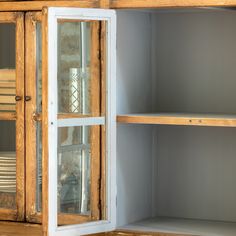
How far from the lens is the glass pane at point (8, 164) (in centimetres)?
577

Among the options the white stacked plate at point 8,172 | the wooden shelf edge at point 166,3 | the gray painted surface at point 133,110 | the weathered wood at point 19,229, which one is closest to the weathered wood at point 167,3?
the wooden shelf edge at point 166,3

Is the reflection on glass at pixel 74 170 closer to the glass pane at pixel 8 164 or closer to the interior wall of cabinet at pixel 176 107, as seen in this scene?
the interior wall of cabinet at pixel 176 107

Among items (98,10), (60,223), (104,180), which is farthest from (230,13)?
(60,223)

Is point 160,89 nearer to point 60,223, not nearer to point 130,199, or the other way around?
point 130,199

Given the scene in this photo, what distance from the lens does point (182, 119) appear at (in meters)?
5.14

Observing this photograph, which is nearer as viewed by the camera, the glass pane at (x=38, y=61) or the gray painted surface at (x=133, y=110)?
the gray painted surface at (x=133, y=110)

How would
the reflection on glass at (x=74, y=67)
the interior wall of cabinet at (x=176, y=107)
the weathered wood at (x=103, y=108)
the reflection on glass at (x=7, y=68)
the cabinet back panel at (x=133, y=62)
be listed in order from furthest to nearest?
the reflection on glass at (x=7, y=68)
the interior wall of cabinet at (x=176, y=107)
the cabinet back panel at (x=133, y=62)
the weathered wood at (x=103, y=108)
the reflection on glass at (x=74, y=67)

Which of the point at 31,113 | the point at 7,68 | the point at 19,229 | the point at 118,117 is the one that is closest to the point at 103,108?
the point at 118,117

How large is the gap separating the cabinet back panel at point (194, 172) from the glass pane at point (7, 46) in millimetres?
966

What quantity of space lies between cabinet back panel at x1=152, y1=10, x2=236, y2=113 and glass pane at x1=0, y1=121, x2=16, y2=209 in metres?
0.89

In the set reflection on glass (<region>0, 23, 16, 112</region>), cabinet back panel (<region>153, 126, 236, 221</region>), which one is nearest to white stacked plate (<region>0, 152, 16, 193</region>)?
reflection on glass (<region>0, 23, 16, 112</region>)

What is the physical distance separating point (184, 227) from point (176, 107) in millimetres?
750

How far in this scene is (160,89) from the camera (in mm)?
5805

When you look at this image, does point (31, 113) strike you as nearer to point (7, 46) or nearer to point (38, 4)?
point (7, 46)
